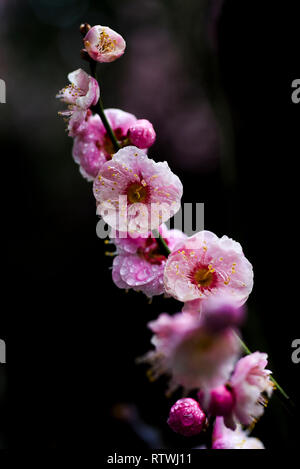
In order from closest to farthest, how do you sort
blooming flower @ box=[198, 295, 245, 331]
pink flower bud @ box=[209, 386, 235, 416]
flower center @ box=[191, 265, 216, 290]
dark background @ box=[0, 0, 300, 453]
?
blooming flower @ box=[198, 295, 245, 331]
pink flower bud @ box=[209, 386, 235, 416]
flower center @ box=[191, 265, 216, 290]
dark background @ box=[0, 0, 300, 453]

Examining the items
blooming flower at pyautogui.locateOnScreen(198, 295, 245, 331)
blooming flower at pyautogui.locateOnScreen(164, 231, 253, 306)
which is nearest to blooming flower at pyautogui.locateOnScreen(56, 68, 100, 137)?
blooming flower at pyautogui.locateOnScreen(164, 231, 253, 306)

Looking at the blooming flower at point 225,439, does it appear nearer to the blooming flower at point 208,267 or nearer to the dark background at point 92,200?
the blooming flower at point 208,267

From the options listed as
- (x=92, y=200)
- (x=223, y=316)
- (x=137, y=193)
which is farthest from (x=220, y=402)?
(x=92, y=200)

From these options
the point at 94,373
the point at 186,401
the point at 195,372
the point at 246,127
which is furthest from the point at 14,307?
the point at 195,372

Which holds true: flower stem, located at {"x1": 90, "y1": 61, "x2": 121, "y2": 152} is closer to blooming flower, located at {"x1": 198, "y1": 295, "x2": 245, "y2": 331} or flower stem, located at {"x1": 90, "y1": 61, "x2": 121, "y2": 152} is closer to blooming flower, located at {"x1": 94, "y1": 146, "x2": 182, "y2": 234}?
blooming flower, located at {"x1": 94, "y1": 146, "x2": 182, "y2": 234}

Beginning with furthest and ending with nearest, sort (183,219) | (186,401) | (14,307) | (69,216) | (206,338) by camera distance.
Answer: (69,216), (14,307), (183,219), (186,401), (206,338)

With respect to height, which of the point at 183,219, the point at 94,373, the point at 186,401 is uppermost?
the point at 183,219

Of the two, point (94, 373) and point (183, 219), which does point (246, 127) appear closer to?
point (183, 219)
